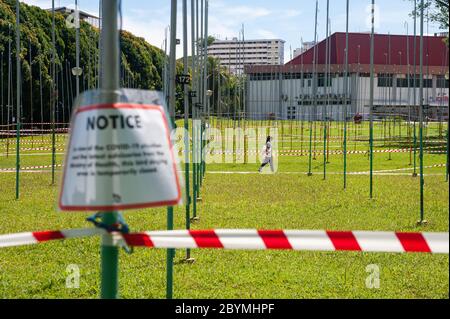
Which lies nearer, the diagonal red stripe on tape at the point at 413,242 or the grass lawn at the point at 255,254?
the diagonal red stripe on tape at the point at 413,242

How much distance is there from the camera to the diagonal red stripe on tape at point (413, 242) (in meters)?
3.29

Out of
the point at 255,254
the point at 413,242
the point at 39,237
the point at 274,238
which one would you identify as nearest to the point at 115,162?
the point at 274,238

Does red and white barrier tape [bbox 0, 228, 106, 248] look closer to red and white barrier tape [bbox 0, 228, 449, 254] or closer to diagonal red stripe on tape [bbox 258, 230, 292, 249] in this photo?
red and white barrier tape [bbox 0, 228, 449, 254]

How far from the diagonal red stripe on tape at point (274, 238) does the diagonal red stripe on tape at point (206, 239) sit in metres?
0.25

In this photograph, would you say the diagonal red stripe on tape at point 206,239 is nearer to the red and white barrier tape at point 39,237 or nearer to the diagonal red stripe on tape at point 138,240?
the diagonal red stripe on tape at point 138,240

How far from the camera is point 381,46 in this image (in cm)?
8175

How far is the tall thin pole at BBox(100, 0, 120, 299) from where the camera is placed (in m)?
3.28

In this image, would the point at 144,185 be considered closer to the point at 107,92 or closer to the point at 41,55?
the point at 107,92

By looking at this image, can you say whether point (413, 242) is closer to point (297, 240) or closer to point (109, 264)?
point (297, 240)

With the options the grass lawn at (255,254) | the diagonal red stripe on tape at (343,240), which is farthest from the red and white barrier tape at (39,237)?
the grass lawn at (255,254)

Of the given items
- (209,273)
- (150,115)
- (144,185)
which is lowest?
(209,273)

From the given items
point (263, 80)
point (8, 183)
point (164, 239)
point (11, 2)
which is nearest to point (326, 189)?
point (8, 183)

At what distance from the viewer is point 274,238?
3.47 meters
